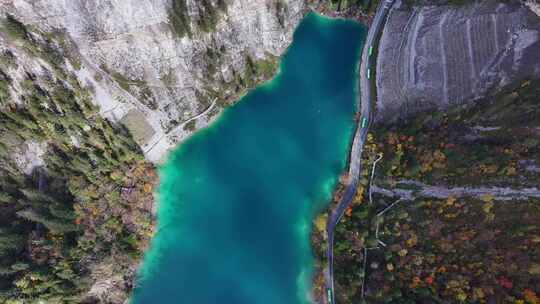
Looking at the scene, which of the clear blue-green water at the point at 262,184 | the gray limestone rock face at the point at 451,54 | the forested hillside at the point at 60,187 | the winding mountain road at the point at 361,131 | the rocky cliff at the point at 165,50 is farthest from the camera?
the clear blue-green water at the point at 262,184

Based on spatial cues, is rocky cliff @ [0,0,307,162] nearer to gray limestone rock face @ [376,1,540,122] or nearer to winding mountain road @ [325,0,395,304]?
winding mountain road @ [325,0,395,304]

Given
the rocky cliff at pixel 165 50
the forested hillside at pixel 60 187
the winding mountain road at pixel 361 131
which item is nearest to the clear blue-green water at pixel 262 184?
the winding mountain road at pixel 361 131

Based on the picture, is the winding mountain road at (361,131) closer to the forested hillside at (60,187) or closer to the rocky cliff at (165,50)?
the rocky cliff at (165,50)

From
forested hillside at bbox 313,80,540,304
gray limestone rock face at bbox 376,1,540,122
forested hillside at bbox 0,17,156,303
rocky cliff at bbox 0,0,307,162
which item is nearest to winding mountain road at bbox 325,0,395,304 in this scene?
forested hillside at bbox 313,80,540,304

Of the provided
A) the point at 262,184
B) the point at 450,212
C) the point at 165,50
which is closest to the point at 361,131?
the point at 450,212

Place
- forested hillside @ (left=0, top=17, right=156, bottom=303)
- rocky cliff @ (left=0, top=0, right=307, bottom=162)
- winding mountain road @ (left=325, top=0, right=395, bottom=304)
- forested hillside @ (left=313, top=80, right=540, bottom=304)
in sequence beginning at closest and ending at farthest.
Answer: rocky cliff @ (left=0, top=0, right=307, bottom=162), forested hillside @ (left=313, top=80, right=540, bottom=304), forested hillside @ (left=0, top=17, right=156, bottom=303), winding mountain road @ (left=325, top=0, right=395, bottom=304)

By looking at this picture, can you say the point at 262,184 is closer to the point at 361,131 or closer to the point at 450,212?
the point at 361,131
